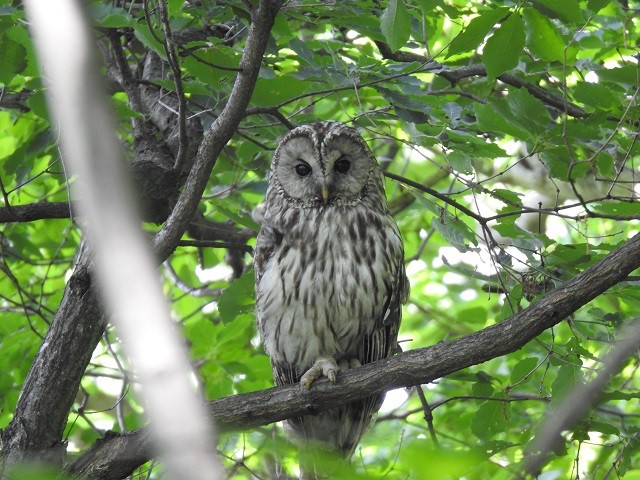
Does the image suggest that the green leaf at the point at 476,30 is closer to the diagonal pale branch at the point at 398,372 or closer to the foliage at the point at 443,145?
the foliage at the point at 443,145

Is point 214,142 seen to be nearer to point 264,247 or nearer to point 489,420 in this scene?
point 264,247

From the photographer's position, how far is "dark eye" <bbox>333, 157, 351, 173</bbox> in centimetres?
356

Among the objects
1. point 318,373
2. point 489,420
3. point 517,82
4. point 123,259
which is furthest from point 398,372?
point 123,259

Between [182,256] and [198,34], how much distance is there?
7.10 ft

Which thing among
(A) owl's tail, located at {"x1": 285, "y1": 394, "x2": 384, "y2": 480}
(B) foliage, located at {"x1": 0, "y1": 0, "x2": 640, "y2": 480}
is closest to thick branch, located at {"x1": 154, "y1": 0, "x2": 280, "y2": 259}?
(B) foliage, located at {"x1": 0, "y1": 0, "x2": 640, "y2": 480}

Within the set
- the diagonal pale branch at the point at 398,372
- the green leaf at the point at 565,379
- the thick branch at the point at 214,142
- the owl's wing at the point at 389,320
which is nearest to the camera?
the diagonal pale branch at the point at 398,372

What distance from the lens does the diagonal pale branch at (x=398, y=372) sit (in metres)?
2.33

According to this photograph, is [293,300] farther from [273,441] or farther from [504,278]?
[273,441]

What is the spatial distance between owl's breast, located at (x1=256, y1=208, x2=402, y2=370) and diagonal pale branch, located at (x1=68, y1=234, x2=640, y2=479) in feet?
1.77

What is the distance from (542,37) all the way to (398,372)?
1.12 m

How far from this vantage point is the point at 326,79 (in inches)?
116

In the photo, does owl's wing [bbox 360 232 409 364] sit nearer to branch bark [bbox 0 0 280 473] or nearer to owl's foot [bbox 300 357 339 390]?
owl's foot [bbox 300 357 339 390]

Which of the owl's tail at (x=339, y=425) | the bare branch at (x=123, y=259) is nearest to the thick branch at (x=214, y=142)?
the owl's tail at (x=339, y=425)

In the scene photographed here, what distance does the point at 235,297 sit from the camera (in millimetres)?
3350
